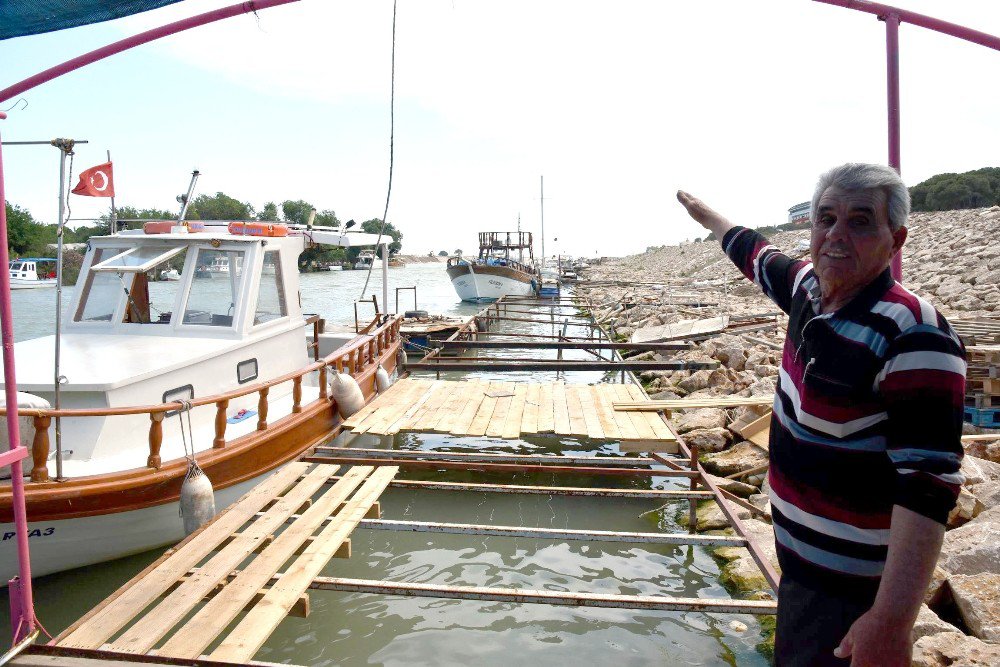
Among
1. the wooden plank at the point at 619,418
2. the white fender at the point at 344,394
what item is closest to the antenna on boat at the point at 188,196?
the white fender at the point at 344,394

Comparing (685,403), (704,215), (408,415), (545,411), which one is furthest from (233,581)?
(685,403)

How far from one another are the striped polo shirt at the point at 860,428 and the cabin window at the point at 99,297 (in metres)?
7.08

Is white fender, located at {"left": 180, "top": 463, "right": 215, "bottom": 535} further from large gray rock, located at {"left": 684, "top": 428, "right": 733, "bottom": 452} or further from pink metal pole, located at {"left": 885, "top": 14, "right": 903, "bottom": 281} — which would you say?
large gray rock, located at {"left": 684, "top": 428, "right": 733, "bottom": 452}

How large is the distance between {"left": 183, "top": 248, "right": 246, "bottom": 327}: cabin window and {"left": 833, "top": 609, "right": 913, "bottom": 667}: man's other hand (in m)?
6.55

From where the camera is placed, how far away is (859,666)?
161cm

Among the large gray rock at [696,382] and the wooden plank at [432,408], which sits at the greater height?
the wooden plank at [432,408]

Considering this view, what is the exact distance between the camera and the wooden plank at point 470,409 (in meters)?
7.20

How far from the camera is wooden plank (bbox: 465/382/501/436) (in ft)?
23.5

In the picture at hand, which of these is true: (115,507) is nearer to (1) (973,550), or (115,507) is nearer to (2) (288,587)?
(2) (288,587)

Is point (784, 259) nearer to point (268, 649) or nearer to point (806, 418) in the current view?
point (806, 418)

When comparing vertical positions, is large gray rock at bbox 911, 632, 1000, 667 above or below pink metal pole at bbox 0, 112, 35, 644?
below

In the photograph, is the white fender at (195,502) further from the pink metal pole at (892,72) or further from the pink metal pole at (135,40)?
the pink metal pole at (892,72)

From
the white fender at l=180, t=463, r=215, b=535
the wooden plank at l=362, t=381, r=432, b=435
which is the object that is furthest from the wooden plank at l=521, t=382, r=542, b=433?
the white fender at l=180, t=463, r=215, b=535

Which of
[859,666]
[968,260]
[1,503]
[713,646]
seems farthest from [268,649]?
[968,260]
